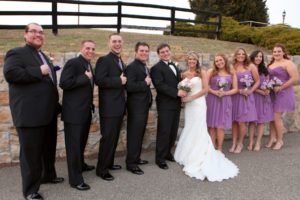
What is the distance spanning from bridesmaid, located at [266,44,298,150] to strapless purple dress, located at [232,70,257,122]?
67cm

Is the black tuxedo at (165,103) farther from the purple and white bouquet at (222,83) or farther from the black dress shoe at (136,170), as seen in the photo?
the purple and white bouquet at (222,83)

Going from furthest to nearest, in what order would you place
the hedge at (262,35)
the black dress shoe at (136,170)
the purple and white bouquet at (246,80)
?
1. the hedge at (262,35)
2. the purple and white bouquet at (246,80)
3. the black dress shoe at (136,170)

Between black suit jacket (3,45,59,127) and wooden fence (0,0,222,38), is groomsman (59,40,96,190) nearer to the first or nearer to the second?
black suit jacket (3,45,59,127)

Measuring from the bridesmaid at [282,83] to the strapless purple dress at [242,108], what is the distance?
675 millimetres

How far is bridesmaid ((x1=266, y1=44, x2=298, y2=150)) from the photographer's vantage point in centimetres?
705

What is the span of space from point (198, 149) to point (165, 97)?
1.06m

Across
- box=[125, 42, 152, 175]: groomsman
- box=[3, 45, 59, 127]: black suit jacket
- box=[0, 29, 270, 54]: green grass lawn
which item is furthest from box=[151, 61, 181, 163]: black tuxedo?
box=[0, 29, 270, 54]: green grass lawn

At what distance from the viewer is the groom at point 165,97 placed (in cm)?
575

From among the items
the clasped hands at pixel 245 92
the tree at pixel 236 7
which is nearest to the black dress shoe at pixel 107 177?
the clasped hands at pixel 245 92

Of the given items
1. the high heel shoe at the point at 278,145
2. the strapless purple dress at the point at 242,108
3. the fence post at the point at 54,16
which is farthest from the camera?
the fence post at the point at 54,16

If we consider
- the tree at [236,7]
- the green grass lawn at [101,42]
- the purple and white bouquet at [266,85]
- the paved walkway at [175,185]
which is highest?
the tree at [236,7]

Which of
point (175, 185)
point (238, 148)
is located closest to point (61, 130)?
point (175, 185)

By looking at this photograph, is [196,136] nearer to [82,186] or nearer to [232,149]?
[232,149]

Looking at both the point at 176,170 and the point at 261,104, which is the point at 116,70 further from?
the point at 261,104
